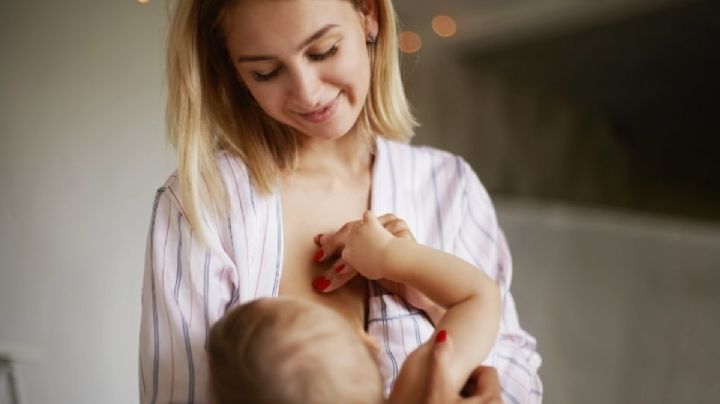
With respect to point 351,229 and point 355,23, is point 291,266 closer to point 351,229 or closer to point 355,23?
point 351,229

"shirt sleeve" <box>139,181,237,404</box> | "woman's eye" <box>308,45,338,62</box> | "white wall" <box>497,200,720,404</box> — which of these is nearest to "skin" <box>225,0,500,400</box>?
"woman's eye" <box>308,45,338,62</box>

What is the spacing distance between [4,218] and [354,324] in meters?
0.43

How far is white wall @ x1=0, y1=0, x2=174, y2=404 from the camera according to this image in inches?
34.2

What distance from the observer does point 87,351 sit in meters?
0.95

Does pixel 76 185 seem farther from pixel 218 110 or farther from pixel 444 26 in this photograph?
pixel 444 26

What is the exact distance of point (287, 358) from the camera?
66cm

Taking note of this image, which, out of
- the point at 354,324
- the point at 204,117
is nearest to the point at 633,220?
the point at 354,324

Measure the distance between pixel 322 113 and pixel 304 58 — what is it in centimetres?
7

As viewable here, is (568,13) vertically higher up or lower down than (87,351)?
higher up

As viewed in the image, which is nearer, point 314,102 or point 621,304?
point 314,102

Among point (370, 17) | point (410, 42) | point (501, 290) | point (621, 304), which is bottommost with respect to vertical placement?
point (621, 304)

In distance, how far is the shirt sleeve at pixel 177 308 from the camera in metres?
0.84

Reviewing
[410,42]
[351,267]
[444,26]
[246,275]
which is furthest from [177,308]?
[444,26]

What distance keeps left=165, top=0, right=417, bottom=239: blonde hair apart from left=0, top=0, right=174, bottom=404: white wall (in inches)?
5.2
